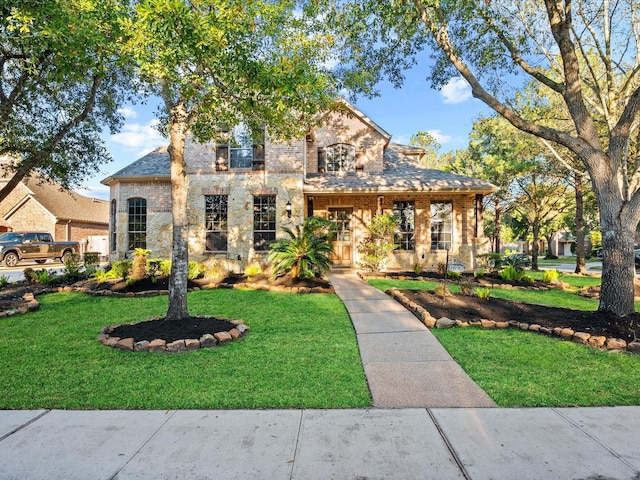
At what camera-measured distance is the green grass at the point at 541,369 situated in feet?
11.1

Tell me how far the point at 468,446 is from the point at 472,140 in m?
23.4

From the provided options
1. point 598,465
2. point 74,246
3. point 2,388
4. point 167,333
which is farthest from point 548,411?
point 74,246

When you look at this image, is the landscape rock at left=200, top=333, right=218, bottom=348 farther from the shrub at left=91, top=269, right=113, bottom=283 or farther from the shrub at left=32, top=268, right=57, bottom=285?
the shrub at left=32, top=268, right=57, bottom=285

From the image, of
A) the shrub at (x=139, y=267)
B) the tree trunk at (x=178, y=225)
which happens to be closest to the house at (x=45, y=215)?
the shrub at (x=139, y=267)

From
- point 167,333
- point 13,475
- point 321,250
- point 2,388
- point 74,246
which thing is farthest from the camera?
point 74,246

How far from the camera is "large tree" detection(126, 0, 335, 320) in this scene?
12.6 feet

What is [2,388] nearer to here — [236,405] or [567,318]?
[236,405]

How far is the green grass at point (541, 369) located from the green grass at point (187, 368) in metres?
1.42

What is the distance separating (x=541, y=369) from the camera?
161 inches

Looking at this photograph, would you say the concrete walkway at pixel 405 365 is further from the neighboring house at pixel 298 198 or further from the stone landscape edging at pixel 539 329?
the neighboring house at pixel 298 198

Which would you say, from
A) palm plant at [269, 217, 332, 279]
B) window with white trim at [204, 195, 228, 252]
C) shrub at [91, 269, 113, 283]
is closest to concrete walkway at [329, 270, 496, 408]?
palm plant at [269, 217, 332, 279]

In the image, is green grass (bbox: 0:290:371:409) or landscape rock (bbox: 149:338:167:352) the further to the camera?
landscape rock (bbox: 149:338:167:352)

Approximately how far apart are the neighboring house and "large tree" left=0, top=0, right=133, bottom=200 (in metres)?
3.73

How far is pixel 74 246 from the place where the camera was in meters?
22.4
